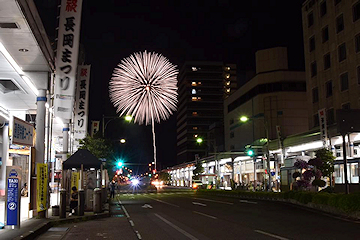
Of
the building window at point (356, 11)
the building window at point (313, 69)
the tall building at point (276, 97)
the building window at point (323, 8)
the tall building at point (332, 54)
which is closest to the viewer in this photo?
the building window at point (356, 11)

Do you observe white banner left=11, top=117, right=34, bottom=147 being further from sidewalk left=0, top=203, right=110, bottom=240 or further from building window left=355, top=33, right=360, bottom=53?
building window left=355, top=33, right=360, bottom=53

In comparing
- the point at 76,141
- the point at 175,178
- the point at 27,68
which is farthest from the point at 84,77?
the point at 175,178

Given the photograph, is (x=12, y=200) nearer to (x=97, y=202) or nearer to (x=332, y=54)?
(x=97, y=202)

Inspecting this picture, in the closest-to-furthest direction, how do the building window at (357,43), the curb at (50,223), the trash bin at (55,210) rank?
the curb at (50,223), the trash bin at (55,210), the building window at (357,43)

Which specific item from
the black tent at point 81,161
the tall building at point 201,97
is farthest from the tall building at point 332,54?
the tall building at point 201,97

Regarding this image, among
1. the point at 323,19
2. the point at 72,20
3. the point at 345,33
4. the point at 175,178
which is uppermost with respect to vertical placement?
the point at 323,19

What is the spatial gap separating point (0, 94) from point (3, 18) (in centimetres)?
1485

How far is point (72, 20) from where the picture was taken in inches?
822

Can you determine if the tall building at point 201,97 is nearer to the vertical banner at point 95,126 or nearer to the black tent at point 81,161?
the vertical banner at point 95,126

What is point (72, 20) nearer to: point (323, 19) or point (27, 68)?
point (27, 68)

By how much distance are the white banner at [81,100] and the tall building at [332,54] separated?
85.0 feet

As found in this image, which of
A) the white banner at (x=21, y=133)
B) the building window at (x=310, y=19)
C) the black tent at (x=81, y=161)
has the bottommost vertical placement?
the black tent at (x=81, y=161)

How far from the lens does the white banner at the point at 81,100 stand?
3472 cm

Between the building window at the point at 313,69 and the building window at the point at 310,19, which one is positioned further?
the building window at the point at 310,19
